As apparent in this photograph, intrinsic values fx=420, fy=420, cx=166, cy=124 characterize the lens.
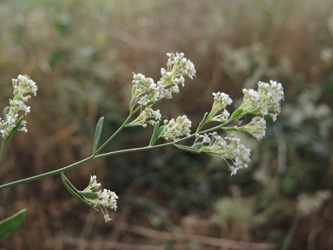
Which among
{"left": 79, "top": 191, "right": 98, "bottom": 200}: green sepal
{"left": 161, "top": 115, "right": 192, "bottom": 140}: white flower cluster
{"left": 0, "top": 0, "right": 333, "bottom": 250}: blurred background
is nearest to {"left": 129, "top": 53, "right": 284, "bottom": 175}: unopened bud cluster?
{"left": 161, "top": 115, "right": 192, "bottom": 140}: white flower cluster

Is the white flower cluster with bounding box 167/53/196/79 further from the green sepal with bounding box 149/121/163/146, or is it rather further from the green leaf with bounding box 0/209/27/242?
the green leaf with bounding box 0/209/27/242

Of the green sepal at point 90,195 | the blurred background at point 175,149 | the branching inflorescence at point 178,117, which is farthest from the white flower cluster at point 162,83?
the blurred background at point 175,149

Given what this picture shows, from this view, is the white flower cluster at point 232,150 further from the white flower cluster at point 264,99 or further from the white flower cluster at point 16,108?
the white flower cluster at point 16,108

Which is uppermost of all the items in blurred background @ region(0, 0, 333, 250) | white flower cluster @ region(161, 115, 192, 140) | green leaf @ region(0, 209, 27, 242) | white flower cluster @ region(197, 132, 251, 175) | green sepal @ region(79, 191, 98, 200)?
blurred background @ region(0, 0, 333, 250)

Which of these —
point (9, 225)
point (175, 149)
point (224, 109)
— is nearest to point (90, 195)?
point (9, 225)

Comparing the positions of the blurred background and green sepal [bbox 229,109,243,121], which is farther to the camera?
the blurred background

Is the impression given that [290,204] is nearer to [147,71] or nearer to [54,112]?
[147,71]

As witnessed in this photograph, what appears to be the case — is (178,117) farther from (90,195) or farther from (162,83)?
(90,195)
